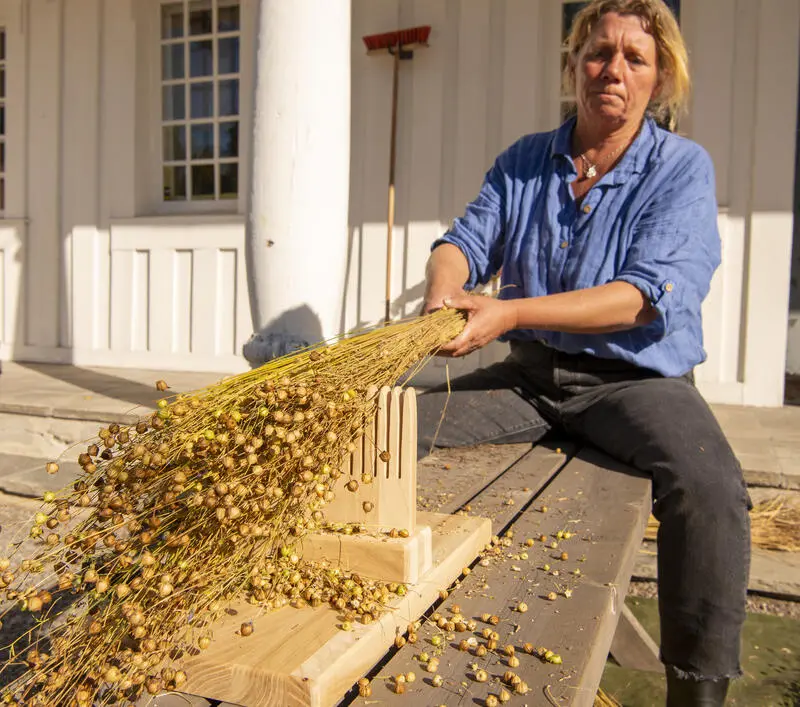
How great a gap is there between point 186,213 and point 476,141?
96.8 inches

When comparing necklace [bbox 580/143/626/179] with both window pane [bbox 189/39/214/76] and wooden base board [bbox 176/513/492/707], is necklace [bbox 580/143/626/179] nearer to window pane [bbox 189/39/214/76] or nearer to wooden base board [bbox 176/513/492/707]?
wooden base board [bbox 176/513/492/707]

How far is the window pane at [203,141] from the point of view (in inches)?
236

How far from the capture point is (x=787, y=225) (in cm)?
429

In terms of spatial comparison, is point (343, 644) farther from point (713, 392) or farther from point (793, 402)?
point (793, 402)

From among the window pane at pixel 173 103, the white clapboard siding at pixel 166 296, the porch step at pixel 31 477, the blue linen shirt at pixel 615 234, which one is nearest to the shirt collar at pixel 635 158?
the blue linen shirt at pixel 615 234

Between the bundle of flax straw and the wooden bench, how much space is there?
118 mm

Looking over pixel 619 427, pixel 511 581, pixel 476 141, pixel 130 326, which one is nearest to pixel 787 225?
pixel 476 141

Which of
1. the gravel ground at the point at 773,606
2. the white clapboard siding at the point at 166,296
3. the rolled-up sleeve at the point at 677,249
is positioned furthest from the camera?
the white clapboard siding at the point at 166,296

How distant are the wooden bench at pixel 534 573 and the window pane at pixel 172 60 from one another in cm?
499

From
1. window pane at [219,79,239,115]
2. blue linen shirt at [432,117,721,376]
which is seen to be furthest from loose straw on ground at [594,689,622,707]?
window pane at [219,79,239,115]

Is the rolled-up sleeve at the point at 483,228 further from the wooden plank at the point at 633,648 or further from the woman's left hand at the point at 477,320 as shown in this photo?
the wooden plank at the point at 633,648

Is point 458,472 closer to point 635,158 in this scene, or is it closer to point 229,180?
point 635,158

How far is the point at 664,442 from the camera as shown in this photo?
1855mm

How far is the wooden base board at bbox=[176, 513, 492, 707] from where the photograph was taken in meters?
0.92
